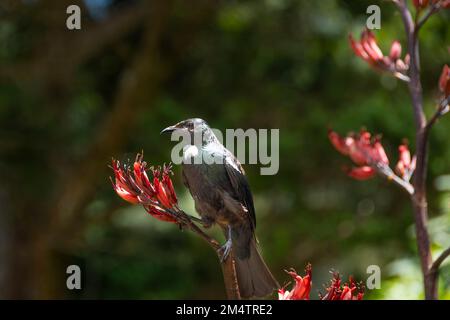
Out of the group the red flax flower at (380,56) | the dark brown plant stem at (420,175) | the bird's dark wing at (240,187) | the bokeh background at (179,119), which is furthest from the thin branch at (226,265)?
the bokeh background at (179,119)

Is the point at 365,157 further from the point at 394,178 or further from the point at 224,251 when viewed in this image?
the point at 224,251

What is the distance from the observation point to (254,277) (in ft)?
10.2

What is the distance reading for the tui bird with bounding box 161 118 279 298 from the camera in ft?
10.5

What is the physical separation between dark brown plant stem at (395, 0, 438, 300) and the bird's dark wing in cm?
91

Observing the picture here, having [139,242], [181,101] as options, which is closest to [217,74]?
[181,101]

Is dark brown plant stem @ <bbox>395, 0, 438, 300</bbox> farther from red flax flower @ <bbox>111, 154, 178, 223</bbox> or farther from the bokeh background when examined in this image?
Answer: the bokeh background

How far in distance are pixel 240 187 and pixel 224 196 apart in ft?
0.39

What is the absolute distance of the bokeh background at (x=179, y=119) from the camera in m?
7.32

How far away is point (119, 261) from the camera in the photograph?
8.97 meters

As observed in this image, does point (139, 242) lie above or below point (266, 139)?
below

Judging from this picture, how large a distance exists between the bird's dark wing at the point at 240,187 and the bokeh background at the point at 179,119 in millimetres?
3533

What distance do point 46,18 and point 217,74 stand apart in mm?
2116
